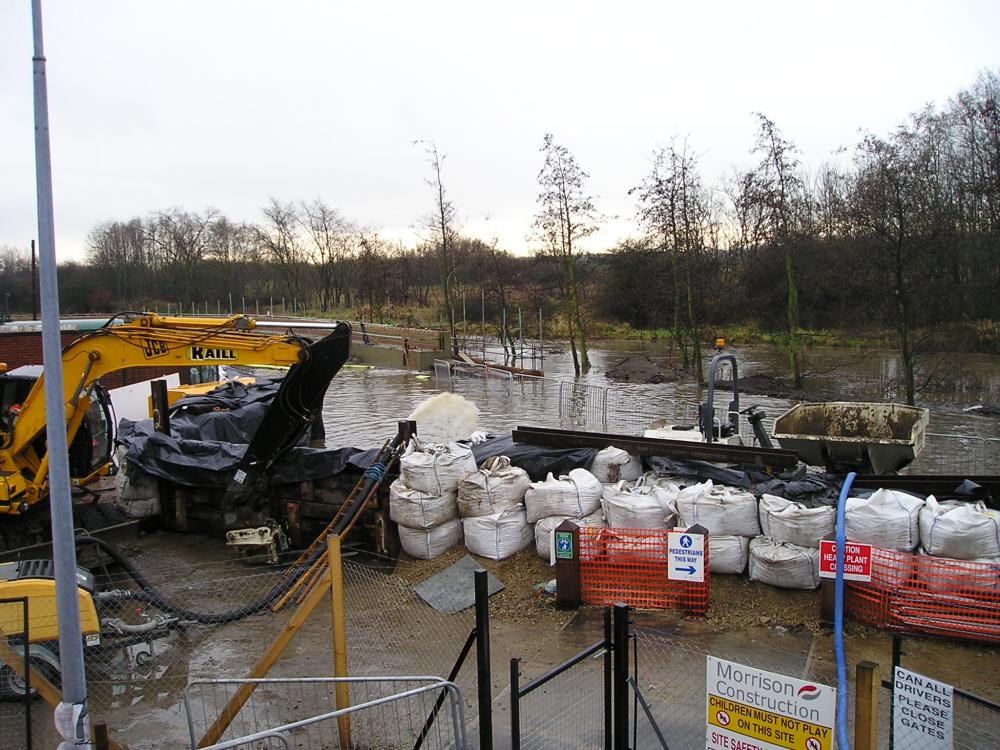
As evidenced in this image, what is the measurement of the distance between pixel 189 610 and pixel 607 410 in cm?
1320

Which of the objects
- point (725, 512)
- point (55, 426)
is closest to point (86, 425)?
point (55, 426)

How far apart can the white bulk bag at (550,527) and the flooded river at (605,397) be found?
6.76m

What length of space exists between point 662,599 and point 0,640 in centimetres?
570

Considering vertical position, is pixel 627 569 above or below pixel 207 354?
below

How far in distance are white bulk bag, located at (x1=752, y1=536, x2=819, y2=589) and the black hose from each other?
507 cm

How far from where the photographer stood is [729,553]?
7906mm

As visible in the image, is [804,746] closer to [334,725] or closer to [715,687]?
[715,687]

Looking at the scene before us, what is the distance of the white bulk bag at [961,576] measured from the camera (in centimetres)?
662

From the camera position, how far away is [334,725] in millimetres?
5707

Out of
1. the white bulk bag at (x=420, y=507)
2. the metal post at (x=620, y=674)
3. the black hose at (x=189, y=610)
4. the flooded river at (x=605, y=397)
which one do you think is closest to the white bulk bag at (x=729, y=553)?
the white bulk bag at (x=420, y=507)

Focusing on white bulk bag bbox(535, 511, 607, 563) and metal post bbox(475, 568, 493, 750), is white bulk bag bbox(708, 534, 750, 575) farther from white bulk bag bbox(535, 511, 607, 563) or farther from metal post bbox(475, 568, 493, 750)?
metal post bbox(475, 568, 493, 750)

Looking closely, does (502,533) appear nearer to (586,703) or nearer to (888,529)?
(586,703)

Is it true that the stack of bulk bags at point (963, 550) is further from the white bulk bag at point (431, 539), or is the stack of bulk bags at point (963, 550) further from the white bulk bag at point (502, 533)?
the white bulk bag at point (431, 539)

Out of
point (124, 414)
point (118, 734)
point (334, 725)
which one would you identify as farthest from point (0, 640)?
point (124, 414)
